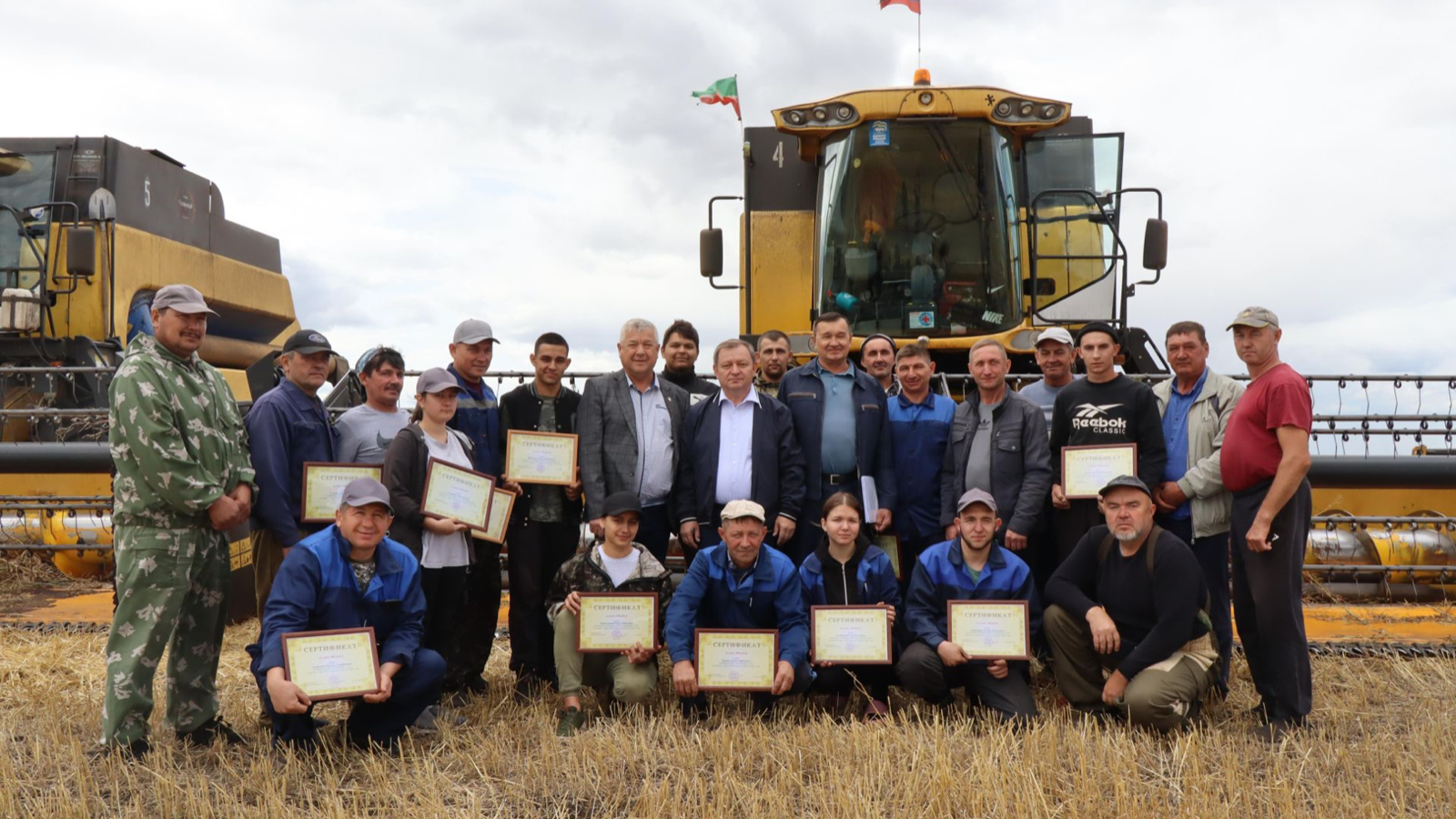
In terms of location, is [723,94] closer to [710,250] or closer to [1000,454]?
[710,250]

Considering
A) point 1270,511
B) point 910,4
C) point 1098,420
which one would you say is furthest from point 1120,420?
point 910,4

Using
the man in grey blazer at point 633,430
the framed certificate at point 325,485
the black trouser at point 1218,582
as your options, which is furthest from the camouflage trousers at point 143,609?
the black trouser at point 1218,582

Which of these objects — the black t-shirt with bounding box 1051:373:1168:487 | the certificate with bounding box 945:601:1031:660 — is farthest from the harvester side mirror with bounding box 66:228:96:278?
the black t-shirt with bounding box 1051:373:1168:487

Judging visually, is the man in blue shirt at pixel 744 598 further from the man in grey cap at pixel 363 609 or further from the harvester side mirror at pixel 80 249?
the harvester side mirror at pixel 80 249

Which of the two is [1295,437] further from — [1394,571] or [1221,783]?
[1394,571]

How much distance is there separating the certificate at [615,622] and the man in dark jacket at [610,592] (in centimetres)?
3

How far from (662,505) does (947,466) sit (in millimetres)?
1342

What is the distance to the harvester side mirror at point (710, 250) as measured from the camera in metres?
8.30

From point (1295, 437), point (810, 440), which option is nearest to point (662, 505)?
point (810, 440)

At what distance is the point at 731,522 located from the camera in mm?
4547

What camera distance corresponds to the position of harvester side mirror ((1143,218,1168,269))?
302 inches

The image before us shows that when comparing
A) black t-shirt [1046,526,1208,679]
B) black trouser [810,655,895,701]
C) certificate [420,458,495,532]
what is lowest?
black trouser [810,655,895,701]

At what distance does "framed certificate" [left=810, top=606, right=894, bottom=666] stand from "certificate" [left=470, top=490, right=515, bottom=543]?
1410mm

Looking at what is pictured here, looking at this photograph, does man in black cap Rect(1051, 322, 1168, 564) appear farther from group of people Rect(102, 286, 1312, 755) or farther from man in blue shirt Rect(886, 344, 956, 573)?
man in blue shirt Rect(886, 344, 956, 573)
